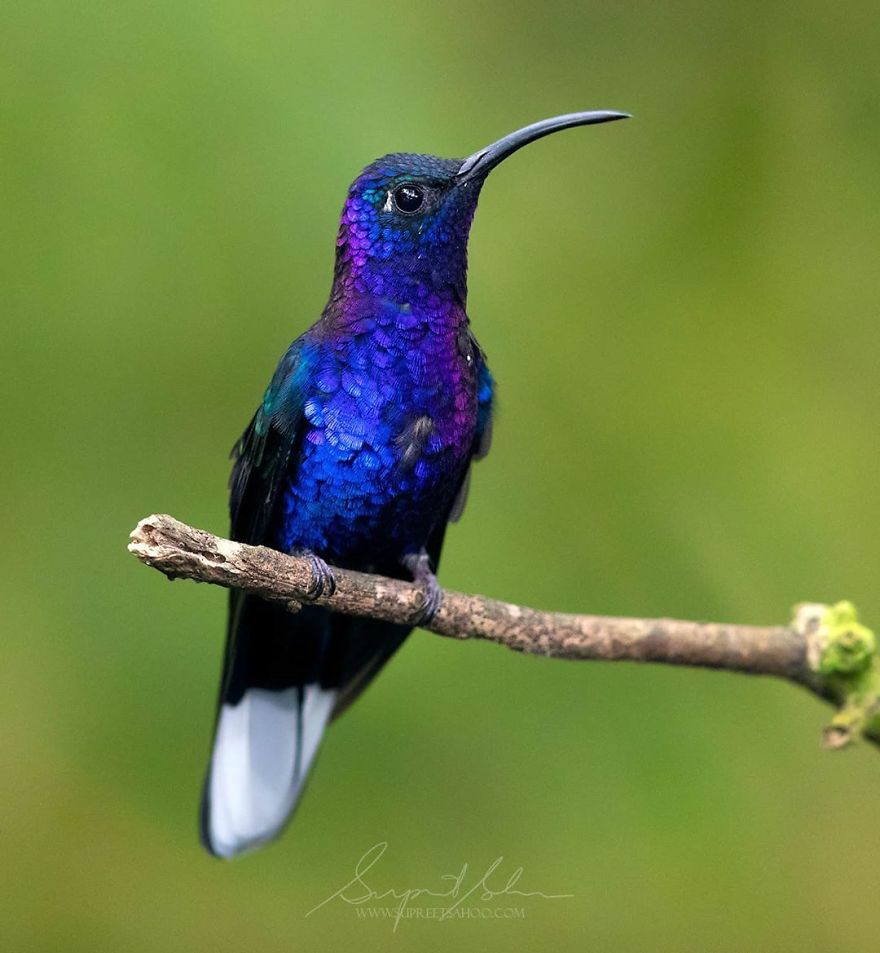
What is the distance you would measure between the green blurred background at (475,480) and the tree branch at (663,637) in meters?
0.87

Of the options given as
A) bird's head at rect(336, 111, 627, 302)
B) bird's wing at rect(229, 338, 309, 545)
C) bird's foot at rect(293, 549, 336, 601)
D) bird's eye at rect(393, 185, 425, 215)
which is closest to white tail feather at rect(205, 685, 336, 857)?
bird's wing at rect(229, 338, 309, 545)

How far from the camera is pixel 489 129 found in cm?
408

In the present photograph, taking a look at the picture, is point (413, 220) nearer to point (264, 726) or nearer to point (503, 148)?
point (503, 148)

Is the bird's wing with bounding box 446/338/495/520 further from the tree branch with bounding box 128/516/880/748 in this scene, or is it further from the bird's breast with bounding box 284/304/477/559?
the tree branch with bounding box 128/516/880/748

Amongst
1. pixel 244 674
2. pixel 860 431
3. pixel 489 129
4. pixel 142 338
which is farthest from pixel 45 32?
pixel 860 431

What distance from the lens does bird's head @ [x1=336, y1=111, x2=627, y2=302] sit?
2.69m

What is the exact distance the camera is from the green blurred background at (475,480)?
12.1 ft

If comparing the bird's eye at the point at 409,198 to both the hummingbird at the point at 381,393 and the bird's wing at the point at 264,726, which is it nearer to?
the hummingbird at the point at 381,393

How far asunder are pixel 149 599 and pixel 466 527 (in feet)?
3.25

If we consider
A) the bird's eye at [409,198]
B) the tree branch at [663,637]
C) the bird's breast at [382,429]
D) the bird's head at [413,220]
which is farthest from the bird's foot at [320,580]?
the bird's eye at [409,198]

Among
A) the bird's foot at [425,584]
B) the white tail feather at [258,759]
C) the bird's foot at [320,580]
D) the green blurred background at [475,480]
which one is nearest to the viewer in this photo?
the bird's foot at [320,580]

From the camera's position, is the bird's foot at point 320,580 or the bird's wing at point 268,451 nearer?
the bird's foot at point 320,580

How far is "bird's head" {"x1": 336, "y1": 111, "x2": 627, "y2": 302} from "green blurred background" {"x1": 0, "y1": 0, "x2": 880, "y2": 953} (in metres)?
1.16

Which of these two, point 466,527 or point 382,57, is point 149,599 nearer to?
point 466,527
